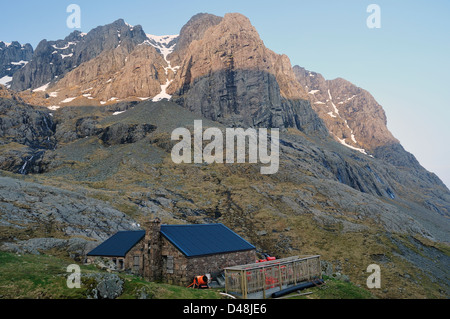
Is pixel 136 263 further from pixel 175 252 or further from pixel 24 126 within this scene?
pixel 24 126

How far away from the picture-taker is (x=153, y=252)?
27.5 m

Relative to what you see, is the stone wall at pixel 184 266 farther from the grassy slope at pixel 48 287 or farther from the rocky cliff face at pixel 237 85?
the rocky cliff face at pixel 237 85

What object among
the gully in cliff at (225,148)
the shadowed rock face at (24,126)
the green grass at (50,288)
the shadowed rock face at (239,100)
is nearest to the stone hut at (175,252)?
the green grass at (50,288)

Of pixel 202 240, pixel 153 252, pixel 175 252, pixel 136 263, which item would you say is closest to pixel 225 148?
pixel 202 240

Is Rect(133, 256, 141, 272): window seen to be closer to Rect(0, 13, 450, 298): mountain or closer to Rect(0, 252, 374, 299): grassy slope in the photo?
Rect(0, 252, 374, 299): grassy slope

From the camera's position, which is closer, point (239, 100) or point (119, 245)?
point (119, 245)

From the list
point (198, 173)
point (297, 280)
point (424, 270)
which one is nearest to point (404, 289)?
point (424, 270)

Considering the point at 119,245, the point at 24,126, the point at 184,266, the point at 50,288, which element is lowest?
the point at 184,266

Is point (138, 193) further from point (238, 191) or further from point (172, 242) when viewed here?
point (172, 242)

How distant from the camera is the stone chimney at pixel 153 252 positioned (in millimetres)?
27219

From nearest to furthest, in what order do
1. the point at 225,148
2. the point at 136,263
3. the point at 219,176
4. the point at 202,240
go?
the point at 136,263, the point at 202,240, the point at 219,176, the point at 225,148

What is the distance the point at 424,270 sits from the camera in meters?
49.8

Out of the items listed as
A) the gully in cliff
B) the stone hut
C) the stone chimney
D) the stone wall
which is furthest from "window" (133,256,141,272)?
the gully in cliff

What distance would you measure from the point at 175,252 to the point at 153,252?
75.9 inches
